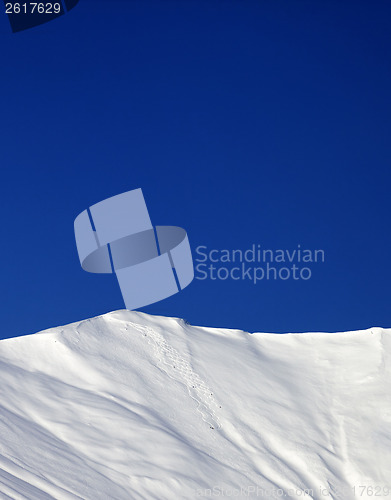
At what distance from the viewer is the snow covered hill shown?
2022 cm

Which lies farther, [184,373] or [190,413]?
[184,373]

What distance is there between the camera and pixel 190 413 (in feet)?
85.3

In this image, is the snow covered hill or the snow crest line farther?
the snow crest line

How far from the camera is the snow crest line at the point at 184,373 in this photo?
86.9 ft

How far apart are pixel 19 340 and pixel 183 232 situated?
29.1ft

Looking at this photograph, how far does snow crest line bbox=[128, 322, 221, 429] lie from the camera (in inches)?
1043

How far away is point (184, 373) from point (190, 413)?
3241 millimetres

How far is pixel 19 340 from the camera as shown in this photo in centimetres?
2859

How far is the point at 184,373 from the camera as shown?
29.1 metres

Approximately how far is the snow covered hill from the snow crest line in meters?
0.05

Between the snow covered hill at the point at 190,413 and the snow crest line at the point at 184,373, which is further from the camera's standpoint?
the snow crest line at the point at 184,373

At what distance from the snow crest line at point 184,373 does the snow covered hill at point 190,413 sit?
5 centimetres

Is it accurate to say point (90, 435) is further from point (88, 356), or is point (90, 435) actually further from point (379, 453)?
point (379, 453)

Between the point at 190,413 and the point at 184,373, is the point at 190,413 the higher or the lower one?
the lower one
